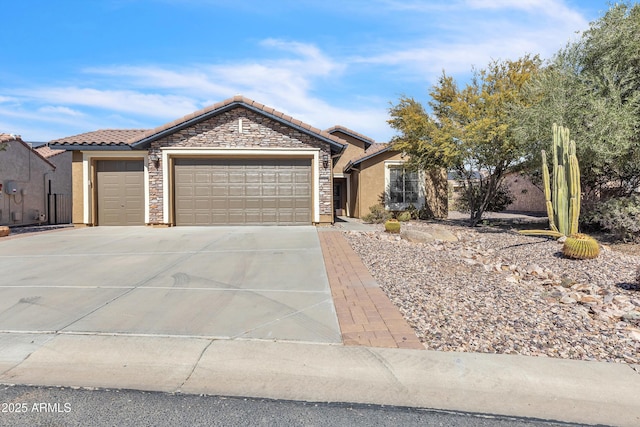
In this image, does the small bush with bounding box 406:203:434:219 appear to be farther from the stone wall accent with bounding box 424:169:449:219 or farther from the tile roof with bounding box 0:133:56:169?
the tile roof with bounding box 0:133:56:169

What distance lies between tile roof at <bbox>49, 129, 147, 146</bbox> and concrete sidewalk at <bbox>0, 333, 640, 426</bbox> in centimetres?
1244

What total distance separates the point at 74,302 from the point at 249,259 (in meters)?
3.49

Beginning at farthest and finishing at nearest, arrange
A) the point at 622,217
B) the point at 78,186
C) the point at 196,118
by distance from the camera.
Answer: the point at 78,186, the point at 196,118, the point at 622,217

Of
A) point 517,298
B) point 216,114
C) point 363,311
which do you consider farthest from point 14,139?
point 517,298

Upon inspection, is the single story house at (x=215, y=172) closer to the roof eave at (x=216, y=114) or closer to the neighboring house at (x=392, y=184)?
the roof eave at (x=216, y=114)

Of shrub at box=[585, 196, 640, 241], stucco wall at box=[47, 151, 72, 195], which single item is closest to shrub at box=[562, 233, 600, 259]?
shrub at box=[585, 196, 640, 241]

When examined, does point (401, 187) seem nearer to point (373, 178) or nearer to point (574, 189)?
point (373, 178)

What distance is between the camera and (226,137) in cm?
1480

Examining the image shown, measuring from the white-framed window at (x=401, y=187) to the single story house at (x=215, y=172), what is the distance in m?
6.26

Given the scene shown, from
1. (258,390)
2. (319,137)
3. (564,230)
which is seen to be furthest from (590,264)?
(319,137)

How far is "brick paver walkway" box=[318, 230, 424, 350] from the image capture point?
4.20m

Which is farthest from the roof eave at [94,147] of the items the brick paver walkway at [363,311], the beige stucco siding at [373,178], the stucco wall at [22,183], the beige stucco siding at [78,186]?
the beige stucco siding at [373,178]

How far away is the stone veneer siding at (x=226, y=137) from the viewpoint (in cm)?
1477

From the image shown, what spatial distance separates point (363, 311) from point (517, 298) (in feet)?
8.10
